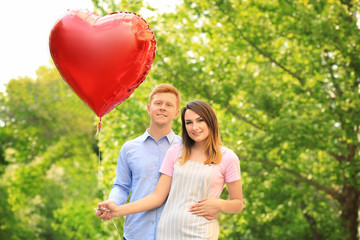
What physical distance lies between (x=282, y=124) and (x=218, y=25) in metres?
2.16

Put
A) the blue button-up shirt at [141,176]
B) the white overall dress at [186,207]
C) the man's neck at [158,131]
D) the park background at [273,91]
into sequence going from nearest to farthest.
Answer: the white overall dress at [186,207]
the blue button-up shirt at [141,176]
the man's neck at [158,131]
the park background at [273,91]

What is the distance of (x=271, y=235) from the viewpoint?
1212cm

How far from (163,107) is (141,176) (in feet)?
1.39

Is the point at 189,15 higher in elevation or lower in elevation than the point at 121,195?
higher

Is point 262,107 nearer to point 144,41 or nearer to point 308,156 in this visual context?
point 308,156

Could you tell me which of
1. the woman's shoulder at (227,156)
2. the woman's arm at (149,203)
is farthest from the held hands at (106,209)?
the woman's shoulder at (227,156)

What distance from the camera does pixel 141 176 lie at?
9.91 ft

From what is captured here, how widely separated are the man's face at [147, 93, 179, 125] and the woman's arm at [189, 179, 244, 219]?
59cm

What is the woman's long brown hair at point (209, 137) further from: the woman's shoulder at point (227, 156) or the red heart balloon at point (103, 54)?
the red heart balloon at point (103, 54)

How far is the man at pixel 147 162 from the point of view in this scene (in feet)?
9.76

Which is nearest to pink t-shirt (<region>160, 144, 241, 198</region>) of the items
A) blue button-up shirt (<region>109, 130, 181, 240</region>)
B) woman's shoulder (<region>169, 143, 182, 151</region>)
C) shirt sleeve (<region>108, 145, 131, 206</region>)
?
woman's shoulder (<region>169, 143, 182, 151</region>)

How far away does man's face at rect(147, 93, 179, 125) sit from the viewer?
3.05 m

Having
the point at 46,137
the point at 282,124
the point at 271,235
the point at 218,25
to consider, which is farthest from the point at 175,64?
the point at 46,137

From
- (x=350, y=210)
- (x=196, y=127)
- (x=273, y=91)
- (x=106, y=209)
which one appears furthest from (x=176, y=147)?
(x=350, y=210)
